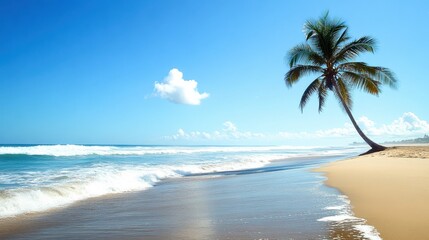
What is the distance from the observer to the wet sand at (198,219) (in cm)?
404

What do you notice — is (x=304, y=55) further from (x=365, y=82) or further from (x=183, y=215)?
(x=183, y=215)

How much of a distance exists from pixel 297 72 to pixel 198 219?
752 inches

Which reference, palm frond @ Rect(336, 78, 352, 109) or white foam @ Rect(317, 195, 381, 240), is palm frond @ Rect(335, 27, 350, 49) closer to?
palm frond @ Rect(336, 78, 352, 109)

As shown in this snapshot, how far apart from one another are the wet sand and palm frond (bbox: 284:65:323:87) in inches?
631

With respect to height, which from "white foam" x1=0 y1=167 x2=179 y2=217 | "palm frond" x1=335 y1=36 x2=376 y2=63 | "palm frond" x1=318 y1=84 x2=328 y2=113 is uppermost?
"palm frond" x1=335 y1=36 x2=376 y2=63

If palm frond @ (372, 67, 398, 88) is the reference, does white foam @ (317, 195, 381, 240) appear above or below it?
below

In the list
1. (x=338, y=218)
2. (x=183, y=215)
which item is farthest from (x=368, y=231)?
(x=183, y=215)

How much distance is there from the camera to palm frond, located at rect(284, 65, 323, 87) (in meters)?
22.1

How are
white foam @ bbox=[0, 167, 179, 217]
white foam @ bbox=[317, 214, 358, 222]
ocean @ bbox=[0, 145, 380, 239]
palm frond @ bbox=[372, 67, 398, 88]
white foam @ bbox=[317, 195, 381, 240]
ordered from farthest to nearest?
palm frond @ bbox=[372, 67, 398, 88] → white foam @ bbox=[0, 167, 179, 217] → white foam @ bbox=[317, 214, 358, 222] → ocean @ bbox=[0, 145, 380, 239] → white foam @ bbox=[317, 195, 381, 240]

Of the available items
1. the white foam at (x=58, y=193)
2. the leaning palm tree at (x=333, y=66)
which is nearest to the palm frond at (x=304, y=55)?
the leaning palm tree at (x=333, y=66)

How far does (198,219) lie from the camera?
498 centimetres

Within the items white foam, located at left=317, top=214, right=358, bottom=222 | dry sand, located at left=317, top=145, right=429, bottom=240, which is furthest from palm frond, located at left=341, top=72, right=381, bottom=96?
white foam, located at left=317, top=214, right=358, bottom=222

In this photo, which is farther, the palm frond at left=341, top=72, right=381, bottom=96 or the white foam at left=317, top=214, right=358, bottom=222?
the palm frond at left=341, top=72, right=381, bottom=96

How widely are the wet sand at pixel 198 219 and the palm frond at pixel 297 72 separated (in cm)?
1604
